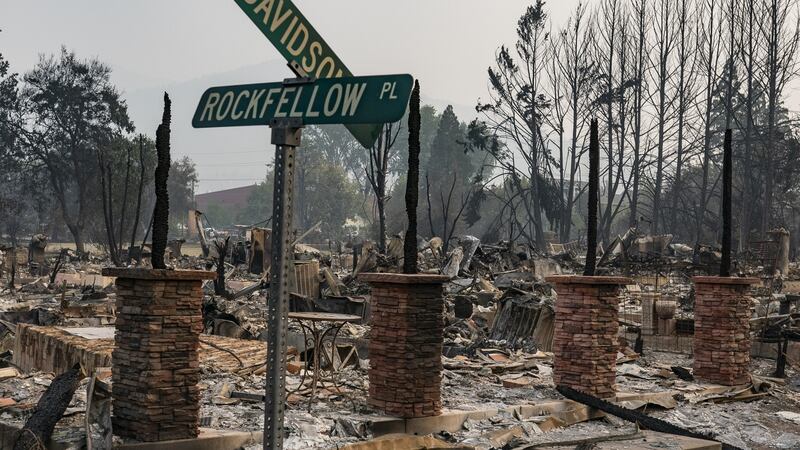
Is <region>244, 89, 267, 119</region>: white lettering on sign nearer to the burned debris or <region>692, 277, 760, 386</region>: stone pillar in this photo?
the burned debris

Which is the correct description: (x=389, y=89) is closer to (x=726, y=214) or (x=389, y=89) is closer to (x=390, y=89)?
(x=390, y=89)

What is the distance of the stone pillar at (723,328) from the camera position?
1296 cm

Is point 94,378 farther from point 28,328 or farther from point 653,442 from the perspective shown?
point 28,328

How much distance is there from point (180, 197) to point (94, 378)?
78.5 metres

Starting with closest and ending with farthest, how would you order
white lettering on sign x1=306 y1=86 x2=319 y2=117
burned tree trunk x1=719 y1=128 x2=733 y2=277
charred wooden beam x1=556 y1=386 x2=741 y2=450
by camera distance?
white lettering on sign x1=306 y1=86 x2=319 y2=117 < charred wooden beam x1=556 y1=386 x2=741 y2=450 < burned tree trunk x1=719 y1=128 x2=733 y2=277

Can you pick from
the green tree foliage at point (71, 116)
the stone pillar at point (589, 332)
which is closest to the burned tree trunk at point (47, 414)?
the stone pillar at point (589, 332)

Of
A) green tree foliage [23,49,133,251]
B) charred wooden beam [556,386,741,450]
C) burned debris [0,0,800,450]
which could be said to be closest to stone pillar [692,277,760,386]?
burned debris [0,0,800,450]

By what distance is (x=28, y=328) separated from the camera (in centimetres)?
1322

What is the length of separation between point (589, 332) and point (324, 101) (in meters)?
7.86

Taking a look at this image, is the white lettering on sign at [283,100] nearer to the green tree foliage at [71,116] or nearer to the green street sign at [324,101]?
the green street sign at [324,101]

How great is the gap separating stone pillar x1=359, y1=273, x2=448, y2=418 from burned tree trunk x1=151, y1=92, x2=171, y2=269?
2141 mm

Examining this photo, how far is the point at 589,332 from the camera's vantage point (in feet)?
35.7

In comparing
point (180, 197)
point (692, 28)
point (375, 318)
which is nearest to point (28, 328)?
point (375, 318)

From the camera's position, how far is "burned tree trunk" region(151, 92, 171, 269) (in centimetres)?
723
